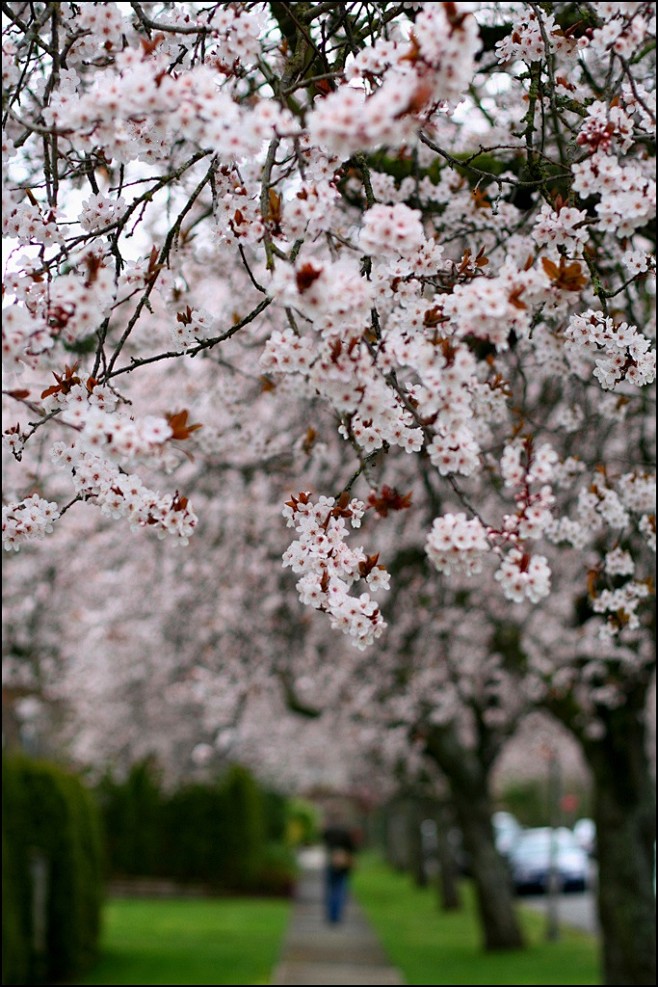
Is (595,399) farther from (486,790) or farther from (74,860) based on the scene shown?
(486,790)

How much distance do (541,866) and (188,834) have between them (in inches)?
317

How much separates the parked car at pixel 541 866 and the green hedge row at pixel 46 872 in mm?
15305

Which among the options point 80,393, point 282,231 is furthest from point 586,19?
point 80,393

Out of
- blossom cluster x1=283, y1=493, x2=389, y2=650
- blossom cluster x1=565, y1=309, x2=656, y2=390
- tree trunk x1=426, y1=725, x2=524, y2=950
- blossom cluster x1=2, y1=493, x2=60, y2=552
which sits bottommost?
tree trunk x1=426, y1=725, x2=524, y2=950

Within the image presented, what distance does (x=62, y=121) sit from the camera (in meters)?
2.90

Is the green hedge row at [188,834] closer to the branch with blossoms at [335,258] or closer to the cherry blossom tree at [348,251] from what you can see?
the cherry blossom tree at [348,251]

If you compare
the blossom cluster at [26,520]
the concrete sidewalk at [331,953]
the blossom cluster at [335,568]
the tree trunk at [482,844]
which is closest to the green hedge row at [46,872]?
the concrete sidewalk at [331,953]

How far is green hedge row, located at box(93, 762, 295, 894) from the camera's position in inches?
843

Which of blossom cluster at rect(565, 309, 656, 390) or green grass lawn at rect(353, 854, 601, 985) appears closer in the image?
blossom cluster at rect(565, 309, 656, 390)

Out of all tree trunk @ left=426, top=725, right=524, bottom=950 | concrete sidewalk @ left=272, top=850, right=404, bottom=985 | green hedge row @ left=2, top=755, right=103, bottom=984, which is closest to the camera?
green hedge row @ left=2, top=755, right=103, bottom=984

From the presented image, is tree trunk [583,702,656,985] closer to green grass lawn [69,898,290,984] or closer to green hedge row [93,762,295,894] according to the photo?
green grass lawn [69,898,290,984]

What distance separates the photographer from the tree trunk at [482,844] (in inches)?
489

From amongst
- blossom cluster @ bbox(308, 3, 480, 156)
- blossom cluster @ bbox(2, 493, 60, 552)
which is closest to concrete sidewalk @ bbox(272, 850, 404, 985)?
blossom cluster @ bbox(2, 493, 60, 552)

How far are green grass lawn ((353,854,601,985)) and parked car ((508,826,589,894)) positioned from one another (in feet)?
12.3
